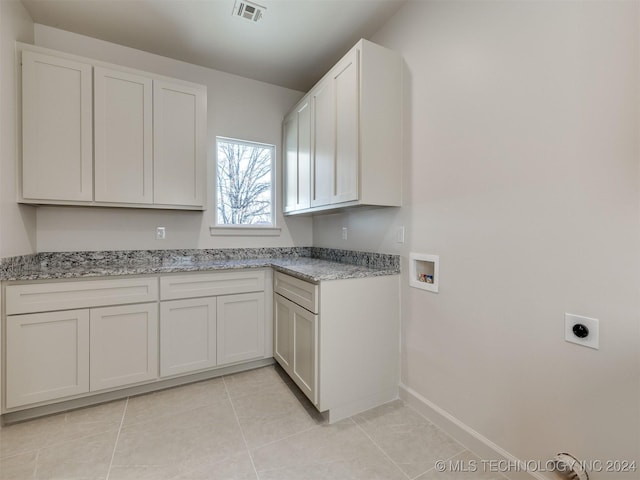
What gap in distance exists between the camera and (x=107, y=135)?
7.12 ft

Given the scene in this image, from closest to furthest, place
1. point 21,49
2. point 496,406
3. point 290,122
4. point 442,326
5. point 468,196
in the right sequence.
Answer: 1. point 496,406
2. point 468,196
3. point 442,326
4. point 21,49
5. point 290,122

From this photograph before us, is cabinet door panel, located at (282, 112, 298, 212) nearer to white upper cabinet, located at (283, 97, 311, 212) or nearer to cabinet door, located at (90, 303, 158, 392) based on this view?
white upper cabinet, located at (283, 97, 311, 212)

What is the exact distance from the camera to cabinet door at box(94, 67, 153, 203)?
215 centimetres

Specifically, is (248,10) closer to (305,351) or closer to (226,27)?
(226,27)

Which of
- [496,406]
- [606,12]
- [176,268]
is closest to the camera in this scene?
[606,12]

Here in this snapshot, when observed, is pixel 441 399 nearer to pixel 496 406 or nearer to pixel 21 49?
pixel 496 406

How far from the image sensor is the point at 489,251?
149cm

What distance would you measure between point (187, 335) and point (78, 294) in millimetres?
754

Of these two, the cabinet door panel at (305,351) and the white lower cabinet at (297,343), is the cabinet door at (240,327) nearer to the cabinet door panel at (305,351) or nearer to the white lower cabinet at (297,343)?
the white lower cabinet at (297,343)

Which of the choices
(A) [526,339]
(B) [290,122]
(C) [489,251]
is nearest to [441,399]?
(A) [526,339]

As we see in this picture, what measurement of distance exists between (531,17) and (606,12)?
0.30 m

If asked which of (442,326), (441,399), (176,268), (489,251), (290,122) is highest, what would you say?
(290,122)

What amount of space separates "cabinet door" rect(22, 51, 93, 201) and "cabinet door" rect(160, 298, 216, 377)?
1.06 m

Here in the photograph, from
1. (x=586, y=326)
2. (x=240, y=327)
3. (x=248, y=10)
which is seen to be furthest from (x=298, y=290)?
(x=248, y=10)
